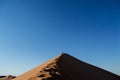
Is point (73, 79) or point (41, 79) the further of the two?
point (73, 79)

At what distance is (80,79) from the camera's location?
8.94m

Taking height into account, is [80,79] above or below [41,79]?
above

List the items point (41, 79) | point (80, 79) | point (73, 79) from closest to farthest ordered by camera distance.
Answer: point (41, 79)
point (73, 79)
point (80, 79)

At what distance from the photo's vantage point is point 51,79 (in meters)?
6.57

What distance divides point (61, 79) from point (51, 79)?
666mm

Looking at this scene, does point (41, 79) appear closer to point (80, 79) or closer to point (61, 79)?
point (61, 79)

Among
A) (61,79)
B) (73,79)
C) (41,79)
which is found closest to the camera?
(41,79)

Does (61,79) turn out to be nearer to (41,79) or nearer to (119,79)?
(41,79)

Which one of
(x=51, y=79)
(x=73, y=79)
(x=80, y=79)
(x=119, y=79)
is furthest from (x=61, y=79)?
(x=119, y=79)

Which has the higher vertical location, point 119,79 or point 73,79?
point 119,79

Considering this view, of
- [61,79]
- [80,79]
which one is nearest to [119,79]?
[80,79]

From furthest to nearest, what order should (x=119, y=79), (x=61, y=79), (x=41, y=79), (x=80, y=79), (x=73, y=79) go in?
(x=119, y=79) → (x=80, y=79) → (x=73, y=79) → (x=61, y=79) → (x=41, y=79)

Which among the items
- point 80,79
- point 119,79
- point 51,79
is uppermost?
point 119,79

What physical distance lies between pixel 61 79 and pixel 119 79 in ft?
33.8
